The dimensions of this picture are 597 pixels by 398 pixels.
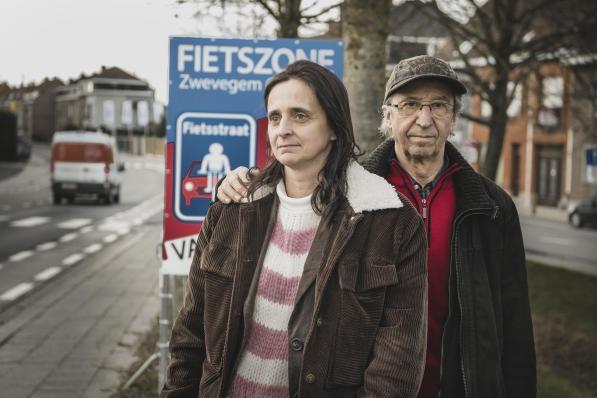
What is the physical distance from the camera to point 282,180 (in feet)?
7.70

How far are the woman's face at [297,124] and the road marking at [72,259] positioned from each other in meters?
11.5

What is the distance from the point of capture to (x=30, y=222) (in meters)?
21.2

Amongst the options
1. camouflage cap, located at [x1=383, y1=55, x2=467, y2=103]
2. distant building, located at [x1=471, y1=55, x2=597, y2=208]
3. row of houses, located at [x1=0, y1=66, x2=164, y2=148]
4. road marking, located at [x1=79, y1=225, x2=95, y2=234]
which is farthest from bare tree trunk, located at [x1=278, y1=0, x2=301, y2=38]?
row of houses, located at [x1=0, y1=66, x2=164, y2=148]

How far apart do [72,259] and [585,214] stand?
2128 cm

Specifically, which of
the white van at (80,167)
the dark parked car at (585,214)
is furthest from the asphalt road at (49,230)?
the dark parked car at (585,214)

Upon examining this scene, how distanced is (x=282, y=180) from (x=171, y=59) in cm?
248

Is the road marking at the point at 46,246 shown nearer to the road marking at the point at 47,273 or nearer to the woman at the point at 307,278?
the road marking at the point at 47,273

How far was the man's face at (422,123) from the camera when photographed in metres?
2.77

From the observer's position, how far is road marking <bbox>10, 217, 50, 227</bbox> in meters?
20.3

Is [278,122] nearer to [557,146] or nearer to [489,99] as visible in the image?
[489,99]

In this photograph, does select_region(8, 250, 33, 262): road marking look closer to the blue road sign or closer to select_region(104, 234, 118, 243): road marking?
select_region(104, 234, 118, 243): road marking

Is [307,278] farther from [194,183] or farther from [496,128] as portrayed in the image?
[496,128]

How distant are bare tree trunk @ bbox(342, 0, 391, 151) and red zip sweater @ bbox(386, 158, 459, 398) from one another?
2.98 meters

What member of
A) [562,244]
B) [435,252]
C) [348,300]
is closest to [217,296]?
[348,300]
